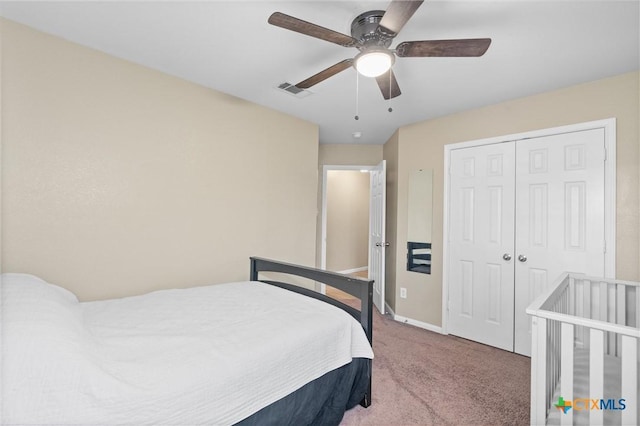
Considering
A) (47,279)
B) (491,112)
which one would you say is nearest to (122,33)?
(47,279)

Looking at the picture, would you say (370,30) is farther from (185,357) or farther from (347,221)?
(347,221)

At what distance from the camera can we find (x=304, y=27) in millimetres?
1412

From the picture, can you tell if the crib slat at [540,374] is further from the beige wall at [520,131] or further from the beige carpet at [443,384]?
the beige wall at [520,131]

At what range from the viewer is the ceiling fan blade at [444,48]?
4.85ft

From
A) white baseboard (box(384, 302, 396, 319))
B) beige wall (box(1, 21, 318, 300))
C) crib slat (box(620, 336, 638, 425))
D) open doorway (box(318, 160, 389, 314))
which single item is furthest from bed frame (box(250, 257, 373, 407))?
open doorway (box(318, 160, 389, 314))

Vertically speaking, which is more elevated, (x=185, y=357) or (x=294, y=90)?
(x=294, y=90)

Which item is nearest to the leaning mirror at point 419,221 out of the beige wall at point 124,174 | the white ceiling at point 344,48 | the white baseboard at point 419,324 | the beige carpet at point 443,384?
the white baseboard at point 419,324

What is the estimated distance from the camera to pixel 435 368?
8.14 feet

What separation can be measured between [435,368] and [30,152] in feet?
10.7

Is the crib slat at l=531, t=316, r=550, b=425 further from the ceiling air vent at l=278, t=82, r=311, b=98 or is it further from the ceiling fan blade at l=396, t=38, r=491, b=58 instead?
the ceiling air vent at l=278, t=82, r=311, b=98

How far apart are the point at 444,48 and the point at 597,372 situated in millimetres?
1546

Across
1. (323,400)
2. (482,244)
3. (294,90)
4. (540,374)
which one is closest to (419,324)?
(482,244)

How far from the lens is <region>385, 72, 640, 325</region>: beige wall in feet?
7.49

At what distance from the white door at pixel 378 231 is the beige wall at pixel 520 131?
19 centimetres
